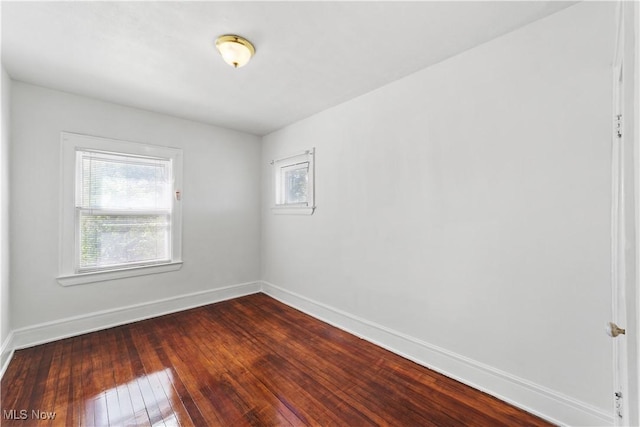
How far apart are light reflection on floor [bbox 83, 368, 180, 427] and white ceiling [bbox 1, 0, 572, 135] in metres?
2.58

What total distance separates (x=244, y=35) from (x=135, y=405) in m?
2.69

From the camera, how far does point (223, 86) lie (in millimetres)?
2660

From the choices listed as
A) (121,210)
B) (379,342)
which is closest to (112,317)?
(121,210)

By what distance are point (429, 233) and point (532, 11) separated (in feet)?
5.31

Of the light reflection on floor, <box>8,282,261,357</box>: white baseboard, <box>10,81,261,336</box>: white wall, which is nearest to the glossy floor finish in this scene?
the light reflection on floor

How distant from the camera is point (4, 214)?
228 centimetres

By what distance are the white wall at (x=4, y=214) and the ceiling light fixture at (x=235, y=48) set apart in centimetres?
196

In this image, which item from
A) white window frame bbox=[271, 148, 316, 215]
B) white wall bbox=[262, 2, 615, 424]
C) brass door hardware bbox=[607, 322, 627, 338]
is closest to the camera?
brass door hardware bbox=[607, 322, 627, 338]

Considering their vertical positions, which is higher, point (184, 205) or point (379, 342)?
point (184, 205)

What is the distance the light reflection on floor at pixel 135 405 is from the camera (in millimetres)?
1655

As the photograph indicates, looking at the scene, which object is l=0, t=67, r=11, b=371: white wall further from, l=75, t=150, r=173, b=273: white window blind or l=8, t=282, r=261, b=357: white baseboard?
l=75, t=150, r=173, b=273: white window blind

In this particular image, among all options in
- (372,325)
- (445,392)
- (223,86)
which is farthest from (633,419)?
(223,86)

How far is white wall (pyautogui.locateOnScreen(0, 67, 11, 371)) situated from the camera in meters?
2.20

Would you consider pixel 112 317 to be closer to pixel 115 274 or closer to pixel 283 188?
pixel 115 274
